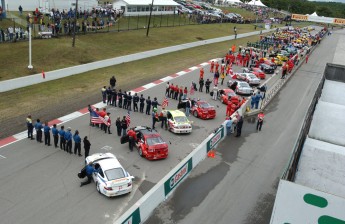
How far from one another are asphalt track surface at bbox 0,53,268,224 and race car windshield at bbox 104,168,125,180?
2.79ft

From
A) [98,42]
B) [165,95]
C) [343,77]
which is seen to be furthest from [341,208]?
[98,42]

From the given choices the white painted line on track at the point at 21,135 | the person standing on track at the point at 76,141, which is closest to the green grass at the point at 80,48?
the white painted line on track at the point at 21,135

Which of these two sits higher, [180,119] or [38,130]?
[180,119]

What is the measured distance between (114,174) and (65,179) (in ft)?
8.37

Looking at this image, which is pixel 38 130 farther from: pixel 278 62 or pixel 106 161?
pixel 278 62

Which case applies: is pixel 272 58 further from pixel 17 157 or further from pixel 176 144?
pixel 17 157

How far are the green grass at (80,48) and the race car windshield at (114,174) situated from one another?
58.6 feet

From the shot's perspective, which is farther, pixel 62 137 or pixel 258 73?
pixel 258 73

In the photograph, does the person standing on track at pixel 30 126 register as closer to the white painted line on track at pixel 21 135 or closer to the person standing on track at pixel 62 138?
the white painted line on track at pixel 21 135

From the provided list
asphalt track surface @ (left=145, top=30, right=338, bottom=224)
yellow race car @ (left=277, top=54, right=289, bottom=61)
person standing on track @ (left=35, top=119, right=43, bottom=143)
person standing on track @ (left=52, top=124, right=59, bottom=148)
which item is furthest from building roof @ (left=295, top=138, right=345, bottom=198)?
yellow race car @ (left=277, top=54, right=289, bottom=61)

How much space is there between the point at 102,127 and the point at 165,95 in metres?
8.77

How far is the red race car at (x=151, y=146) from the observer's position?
56.6 feet

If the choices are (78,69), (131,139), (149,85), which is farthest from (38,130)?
(78,69)

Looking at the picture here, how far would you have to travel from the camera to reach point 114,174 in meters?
14.2
